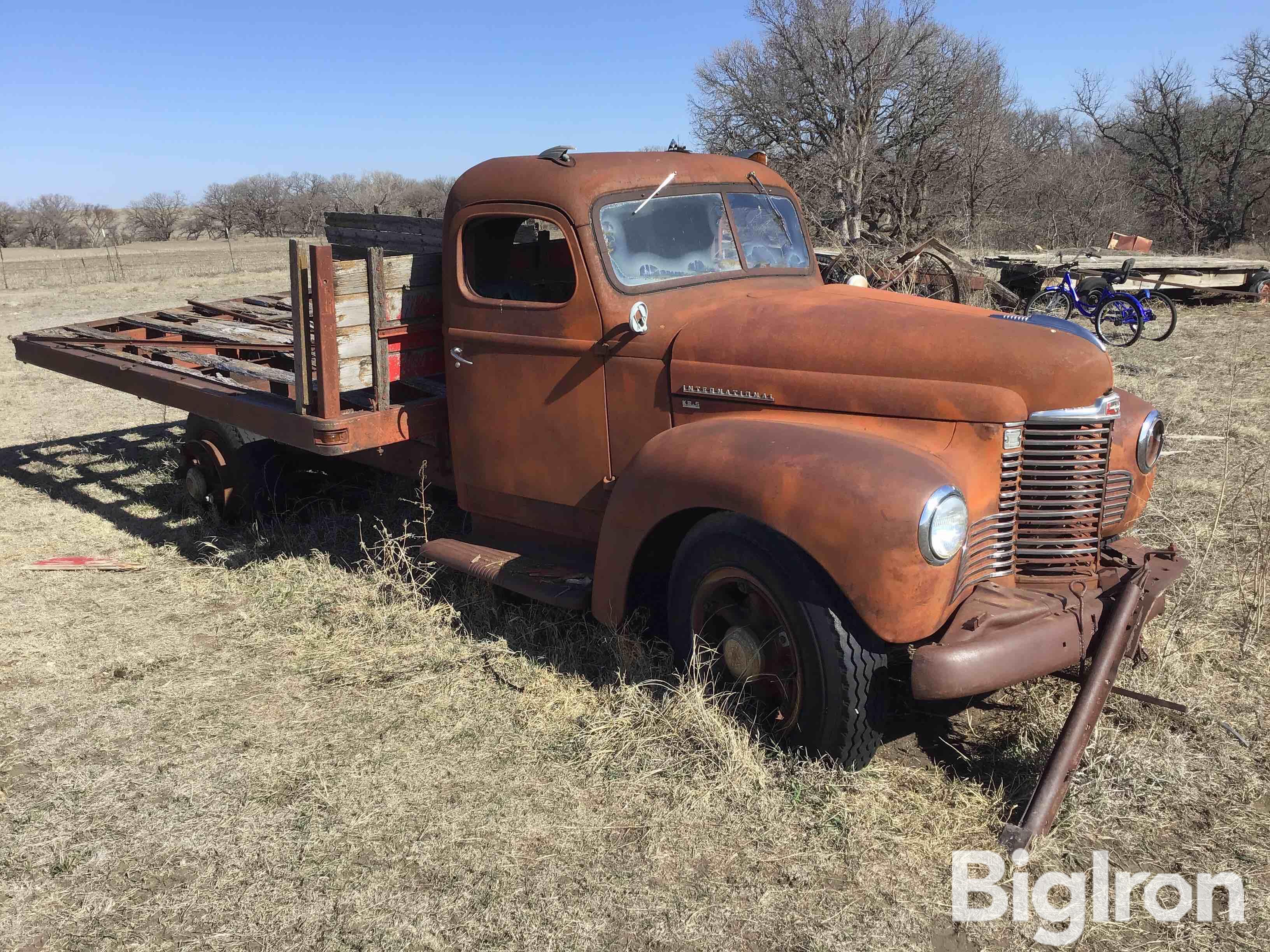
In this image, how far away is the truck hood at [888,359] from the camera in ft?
10.9

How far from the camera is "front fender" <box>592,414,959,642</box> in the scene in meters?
2.98

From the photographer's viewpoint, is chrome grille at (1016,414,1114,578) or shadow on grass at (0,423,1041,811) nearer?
chrome grille at (1016,414,1114,578)

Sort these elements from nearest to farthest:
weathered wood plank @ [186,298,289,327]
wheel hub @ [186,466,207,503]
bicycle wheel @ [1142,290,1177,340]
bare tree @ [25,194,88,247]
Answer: wheel hub @ [186,466,207,503] → weathered wood plank @ [186,298,289,327] → bicycle wheel @ [1142,290,1177,340] → bare tree @ [25,194,88,247]

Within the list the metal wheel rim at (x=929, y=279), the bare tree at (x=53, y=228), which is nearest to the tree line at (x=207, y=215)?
the bare tree at (x=53, y=228)

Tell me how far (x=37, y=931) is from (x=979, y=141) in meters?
21.3

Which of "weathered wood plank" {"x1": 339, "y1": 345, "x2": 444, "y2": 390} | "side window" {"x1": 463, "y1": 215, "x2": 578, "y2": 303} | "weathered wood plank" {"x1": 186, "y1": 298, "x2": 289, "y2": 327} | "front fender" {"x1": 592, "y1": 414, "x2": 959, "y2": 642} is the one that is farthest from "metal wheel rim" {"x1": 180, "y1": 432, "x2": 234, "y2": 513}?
"front fender" {"x1": 592, "y1": 414, "x2": 959, "y2": 642}

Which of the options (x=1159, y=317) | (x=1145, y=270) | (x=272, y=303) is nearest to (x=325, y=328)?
(x=272, y=303)

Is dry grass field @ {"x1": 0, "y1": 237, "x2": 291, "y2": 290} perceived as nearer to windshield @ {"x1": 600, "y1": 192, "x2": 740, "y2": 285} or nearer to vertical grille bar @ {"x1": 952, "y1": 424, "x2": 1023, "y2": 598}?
windshield @ {"x1": 600, "y1": 192, "x2": 740, "y2": 285}

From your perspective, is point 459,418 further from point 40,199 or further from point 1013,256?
point 40,199

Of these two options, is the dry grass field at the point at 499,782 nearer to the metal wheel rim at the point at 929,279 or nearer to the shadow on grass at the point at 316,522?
the shadow on grass at the point at 316,522

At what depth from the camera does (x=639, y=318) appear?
391cm

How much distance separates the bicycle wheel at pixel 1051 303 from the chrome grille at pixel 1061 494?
9734mm

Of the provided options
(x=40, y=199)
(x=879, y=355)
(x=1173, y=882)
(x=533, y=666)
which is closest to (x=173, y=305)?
(x=533, y=666)

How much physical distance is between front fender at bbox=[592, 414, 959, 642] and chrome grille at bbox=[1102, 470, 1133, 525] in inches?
36.2
